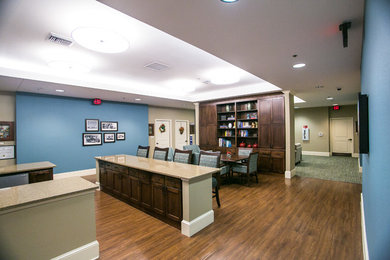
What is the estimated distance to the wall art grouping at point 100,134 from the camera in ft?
20.9

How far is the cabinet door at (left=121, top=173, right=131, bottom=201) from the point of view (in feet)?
12.0

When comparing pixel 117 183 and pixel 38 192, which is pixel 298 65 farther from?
pixel 117 183

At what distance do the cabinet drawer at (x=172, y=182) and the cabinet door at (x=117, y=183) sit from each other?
1.53 metres

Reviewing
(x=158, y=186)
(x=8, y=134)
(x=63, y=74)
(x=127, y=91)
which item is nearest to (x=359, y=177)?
(x=158, y=186)

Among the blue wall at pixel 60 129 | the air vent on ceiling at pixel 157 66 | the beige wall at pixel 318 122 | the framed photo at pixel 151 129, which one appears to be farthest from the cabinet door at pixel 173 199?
the beige wall at pixel 318 122

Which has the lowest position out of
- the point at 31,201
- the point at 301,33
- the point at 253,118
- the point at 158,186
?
the point at 158,186

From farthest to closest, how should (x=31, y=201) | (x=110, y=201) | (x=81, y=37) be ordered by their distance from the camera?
(x=110, y=201) < (x=81, y=37) < (x=31, y=201)

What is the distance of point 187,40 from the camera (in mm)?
2279

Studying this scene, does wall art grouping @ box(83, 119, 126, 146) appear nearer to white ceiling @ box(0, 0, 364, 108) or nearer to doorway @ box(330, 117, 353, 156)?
white ceiling @ box(0, 0, 364, 108)

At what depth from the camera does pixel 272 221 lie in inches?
118

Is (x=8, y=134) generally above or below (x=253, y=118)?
below

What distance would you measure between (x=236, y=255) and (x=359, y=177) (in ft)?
17.7

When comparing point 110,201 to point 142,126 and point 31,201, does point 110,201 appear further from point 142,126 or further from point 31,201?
point 142,126

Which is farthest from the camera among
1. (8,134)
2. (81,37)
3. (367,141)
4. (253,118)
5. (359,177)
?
(253,118)
